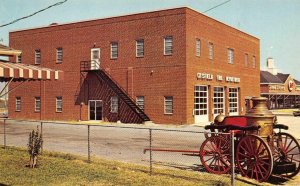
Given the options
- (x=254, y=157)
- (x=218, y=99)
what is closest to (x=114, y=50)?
(x=218, y=99)

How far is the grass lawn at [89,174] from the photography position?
10.4 meters

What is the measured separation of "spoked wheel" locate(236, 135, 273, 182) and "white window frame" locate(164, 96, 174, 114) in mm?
22122

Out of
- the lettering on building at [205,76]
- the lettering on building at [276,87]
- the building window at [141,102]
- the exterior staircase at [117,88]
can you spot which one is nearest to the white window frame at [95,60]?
the exterior staircase at [117,88]

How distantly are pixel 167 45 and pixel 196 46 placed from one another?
2857 millimetres

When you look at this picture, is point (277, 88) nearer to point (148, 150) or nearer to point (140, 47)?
point (140, 47)

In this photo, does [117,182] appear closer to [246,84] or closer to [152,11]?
[152,11]

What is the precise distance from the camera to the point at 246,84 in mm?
46500

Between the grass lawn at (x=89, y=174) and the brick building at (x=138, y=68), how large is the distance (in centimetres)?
2034

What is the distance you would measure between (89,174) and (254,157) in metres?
4.77

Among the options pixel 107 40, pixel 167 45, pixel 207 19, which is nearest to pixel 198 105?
pixel 167 45

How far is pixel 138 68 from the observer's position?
1399 inches

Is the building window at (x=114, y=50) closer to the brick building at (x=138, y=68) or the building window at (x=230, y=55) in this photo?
the brick building at (x=138, y=68)

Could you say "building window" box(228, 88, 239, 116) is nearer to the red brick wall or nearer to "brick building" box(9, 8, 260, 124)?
"brick building" box(9, 8, 260, 124)

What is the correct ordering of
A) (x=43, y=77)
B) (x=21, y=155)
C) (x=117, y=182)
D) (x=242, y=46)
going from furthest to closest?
1. (x=242, y=46)
2. (x=21, y=155)
3. (x=43, y=77)
4. (x=117, y=182)
